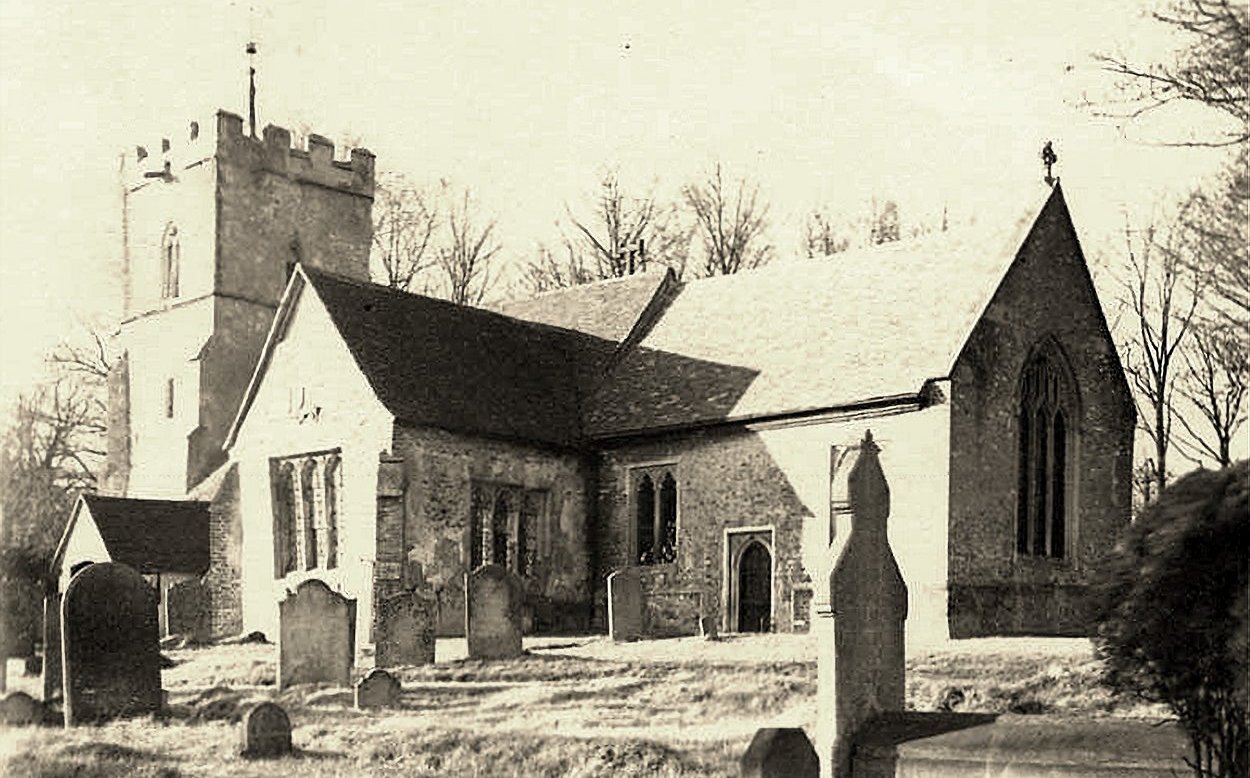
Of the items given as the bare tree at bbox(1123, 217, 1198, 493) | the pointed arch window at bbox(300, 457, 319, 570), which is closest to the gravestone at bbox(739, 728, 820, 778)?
the bare tree at bbox(1123, 217, 1198, 493)

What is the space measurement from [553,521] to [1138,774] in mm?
17293

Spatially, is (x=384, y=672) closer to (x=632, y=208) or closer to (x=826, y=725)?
(x=826, y=725)

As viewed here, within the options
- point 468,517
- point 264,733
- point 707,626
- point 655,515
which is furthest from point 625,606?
point 264,733

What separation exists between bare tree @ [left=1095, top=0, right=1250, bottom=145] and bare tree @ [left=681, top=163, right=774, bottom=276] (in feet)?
46.0

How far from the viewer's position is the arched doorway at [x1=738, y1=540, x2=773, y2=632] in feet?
77.9

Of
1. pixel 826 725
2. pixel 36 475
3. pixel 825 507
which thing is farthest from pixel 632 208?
pixel 826 725

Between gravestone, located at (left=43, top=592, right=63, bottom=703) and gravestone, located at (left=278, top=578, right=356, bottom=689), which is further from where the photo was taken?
gravestone, located at (left=278, top=578, right=356, bottom=689)

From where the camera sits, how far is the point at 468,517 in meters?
24.2

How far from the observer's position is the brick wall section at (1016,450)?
21.6 m

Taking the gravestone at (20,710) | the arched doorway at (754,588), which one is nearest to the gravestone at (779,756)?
the gravestone at (20,710)

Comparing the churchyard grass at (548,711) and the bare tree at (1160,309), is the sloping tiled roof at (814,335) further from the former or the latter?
the bare tree at (1160,309)

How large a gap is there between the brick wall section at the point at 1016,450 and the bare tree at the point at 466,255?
374 inches

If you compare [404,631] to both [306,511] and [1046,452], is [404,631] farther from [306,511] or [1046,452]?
[1046,452]

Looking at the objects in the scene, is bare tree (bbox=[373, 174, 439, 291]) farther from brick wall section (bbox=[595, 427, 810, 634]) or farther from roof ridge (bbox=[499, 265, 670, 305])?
brick wall section (bbox=[595, 427, 810, 634])
